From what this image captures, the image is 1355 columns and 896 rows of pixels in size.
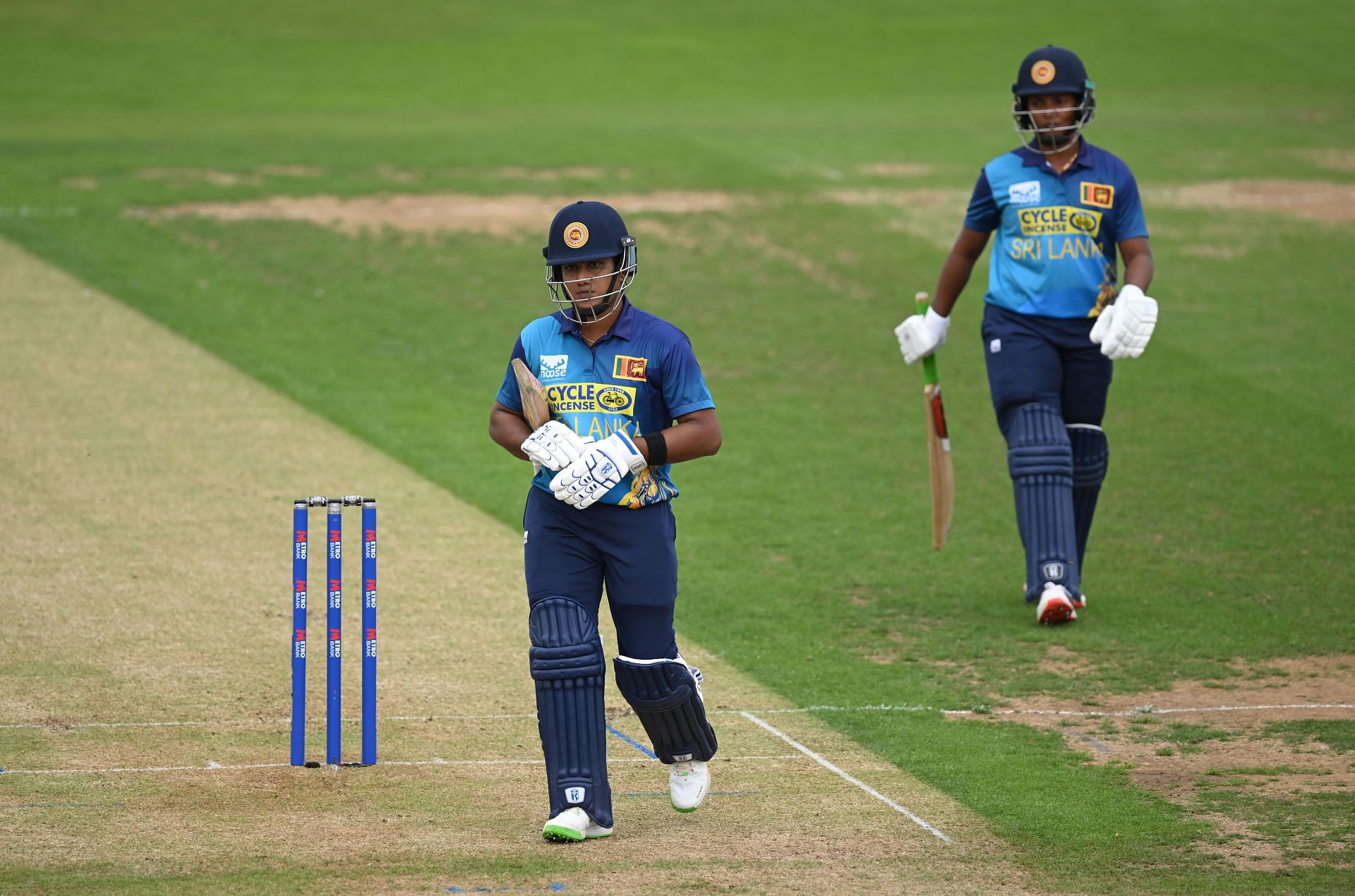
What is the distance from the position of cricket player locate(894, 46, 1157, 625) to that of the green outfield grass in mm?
490

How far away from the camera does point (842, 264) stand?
14.5 m

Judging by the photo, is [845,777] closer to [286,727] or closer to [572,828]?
[572,828]

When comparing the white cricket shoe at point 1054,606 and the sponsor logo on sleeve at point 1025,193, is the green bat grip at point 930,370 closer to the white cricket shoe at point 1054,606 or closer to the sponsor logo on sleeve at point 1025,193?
the sponsor logo on sleeve at point 1025,193

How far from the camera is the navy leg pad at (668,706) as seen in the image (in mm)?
5172

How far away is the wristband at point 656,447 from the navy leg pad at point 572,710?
0.53 meters

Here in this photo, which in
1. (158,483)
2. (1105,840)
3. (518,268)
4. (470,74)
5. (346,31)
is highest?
(346,31)

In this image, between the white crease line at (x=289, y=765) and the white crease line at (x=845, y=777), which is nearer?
the white crease line at (x=845, y=777)

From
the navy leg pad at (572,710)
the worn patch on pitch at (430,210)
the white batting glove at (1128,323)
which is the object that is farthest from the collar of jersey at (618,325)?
the worn patch on pitch at (430,210)

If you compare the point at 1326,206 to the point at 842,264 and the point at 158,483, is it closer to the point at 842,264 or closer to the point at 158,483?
the point at 842,264

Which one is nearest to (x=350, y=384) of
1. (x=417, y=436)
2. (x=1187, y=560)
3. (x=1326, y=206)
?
(x=417, y=436)

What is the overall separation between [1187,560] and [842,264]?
6.43 metres

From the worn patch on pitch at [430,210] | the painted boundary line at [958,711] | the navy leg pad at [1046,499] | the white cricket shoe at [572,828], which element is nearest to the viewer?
the white cricket shoe at [572,828]

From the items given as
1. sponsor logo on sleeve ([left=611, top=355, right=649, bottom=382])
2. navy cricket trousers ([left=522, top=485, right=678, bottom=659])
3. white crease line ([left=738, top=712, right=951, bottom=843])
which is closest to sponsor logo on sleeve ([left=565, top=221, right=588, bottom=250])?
sponsor logo on sleeve ([left=611, top=355, right=649, bottom=382])

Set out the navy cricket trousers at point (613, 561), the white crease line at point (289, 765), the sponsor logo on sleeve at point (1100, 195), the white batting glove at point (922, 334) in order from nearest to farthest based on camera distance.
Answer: the navy cricket trousers at point (613, 561) → the white crease line at point (289, 765) → the sponsor logo on sleeve at point (1100, 195) → the white batting glove at point (922, 334)
